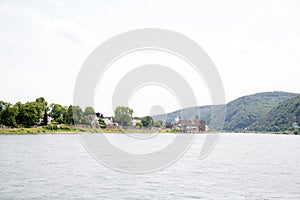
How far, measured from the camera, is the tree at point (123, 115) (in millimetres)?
170500

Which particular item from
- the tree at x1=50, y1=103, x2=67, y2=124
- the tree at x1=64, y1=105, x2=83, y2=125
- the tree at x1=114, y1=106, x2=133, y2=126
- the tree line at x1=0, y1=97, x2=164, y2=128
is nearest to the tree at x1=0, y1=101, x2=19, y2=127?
the tree line at x1=0, y1=97, x2=164, y2=128

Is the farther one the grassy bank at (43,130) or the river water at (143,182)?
the grassy bank at (43,130)

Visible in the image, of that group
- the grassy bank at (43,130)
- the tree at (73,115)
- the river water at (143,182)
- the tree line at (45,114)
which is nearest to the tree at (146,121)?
the tree line at (45,114)

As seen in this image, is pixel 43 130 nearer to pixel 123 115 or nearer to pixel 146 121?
pixel 123 115

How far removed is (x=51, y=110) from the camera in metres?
128

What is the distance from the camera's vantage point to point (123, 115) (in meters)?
171

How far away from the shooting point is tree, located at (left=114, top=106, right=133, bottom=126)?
170500 mm

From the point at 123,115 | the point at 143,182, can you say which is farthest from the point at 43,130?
the point at 143,182

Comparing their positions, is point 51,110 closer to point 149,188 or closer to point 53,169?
point 53,169

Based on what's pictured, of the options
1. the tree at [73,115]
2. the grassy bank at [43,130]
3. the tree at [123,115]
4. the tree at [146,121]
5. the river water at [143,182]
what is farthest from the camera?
the tree at [146,121]

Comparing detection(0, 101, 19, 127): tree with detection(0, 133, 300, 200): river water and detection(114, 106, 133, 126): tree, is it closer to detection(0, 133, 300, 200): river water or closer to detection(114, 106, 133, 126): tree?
detection(114, 106, 133, 126): tree

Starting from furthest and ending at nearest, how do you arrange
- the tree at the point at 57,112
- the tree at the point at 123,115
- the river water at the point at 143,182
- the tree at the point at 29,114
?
the tree at the point at 123,115, the tree at the point at 57,112, the tree at the point at 29,114, the river water at the point at 143,182

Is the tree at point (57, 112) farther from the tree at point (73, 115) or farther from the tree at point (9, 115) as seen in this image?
the tree at point (9, 115)

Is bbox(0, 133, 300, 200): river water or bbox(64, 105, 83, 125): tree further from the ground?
bbox(64, 105, 83, 125): tree
